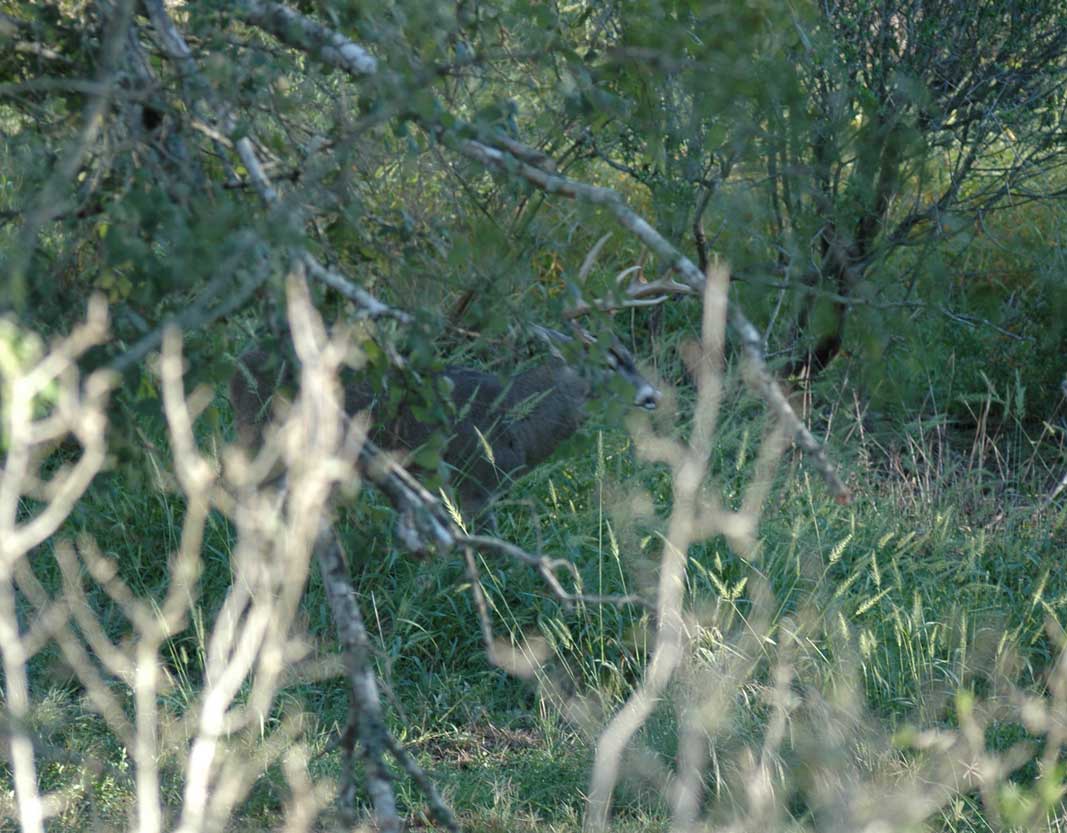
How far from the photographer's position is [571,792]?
12.5 ft

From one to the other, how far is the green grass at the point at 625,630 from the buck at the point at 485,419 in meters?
0.15

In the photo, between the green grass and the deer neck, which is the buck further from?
the green grass

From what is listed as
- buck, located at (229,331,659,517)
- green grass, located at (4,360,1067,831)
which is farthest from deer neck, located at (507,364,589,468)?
green grass, located at (4,360,1067,831)

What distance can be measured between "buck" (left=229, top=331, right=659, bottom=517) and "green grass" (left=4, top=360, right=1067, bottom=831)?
0.48ft

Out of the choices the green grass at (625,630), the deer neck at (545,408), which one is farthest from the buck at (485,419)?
the green grass at (625,630)

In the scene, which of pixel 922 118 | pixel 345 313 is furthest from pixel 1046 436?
pixel 345 313

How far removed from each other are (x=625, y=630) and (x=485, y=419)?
1243 millimetres

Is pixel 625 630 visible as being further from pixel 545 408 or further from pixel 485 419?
pixel 545 408

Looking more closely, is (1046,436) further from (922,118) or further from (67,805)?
(67,805)

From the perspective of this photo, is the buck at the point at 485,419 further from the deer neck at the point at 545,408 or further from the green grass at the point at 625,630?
the green grass at the point at 625,630

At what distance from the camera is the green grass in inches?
147

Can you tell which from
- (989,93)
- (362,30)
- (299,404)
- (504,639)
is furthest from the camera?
(989,93)

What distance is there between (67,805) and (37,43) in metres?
2.16

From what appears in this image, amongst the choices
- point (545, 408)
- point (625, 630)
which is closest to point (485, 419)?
point (545, 408)
